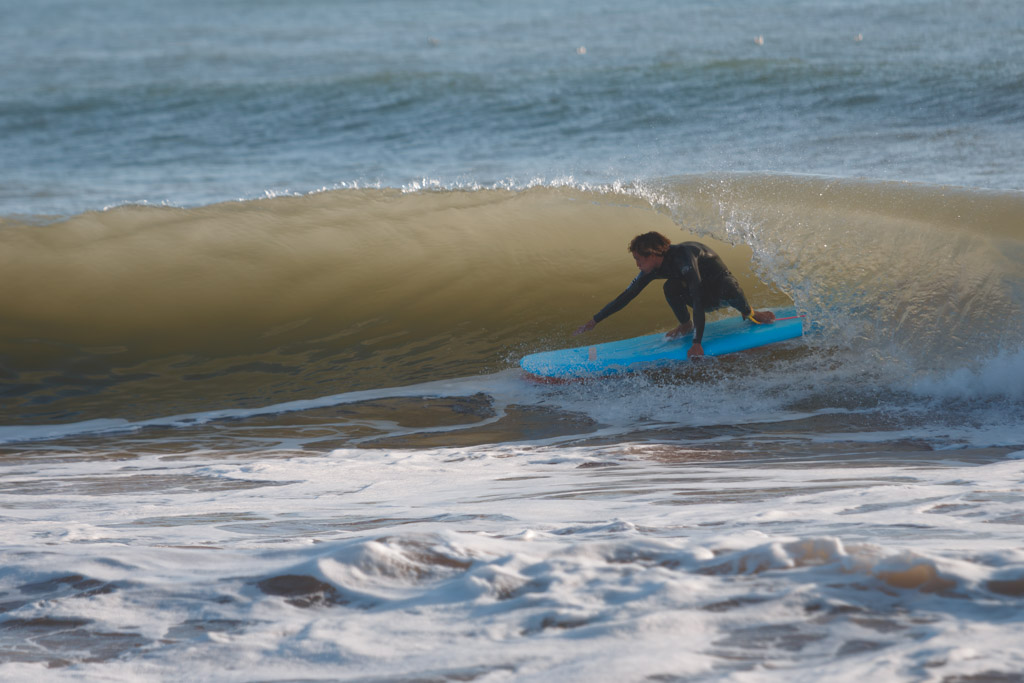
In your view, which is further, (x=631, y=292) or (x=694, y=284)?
(x=631, y=292)

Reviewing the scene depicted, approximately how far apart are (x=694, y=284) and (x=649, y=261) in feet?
1.18

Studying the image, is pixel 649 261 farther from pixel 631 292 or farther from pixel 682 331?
pixel 682 331

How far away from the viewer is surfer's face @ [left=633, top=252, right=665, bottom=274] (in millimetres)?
6578

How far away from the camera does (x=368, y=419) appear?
20.9 ft

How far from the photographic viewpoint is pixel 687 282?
659 centimetres

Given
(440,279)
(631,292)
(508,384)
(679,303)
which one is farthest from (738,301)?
(440,279)

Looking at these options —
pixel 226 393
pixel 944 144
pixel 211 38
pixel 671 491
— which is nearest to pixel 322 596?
pixel 671 491

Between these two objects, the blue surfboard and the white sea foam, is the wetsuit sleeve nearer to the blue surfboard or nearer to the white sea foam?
the blue surfboard

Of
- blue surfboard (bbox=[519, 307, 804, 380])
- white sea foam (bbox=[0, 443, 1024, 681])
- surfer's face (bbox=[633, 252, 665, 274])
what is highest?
surfer's face (bbox=[633, 252, 665, 274])

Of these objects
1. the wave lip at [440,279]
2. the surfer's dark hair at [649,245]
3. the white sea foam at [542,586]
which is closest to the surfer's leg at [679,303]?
the surfer's dark hair at [649,245]

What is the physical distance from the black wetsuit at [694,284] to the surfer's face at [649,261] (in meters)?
0.03

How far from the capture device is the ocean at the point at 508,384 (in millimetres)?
2549

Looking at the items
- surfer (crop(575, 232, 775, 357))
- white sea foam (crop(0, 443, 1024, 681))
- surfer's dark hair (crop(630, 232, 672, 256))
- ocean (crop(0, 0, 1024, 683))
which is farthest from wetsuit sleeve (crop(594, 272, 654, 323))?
white sea foam (crop(0, 443, 1024, 681))

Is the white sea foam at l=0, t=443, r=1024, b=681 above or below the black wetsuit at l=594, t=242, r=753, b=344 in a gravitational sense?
below
